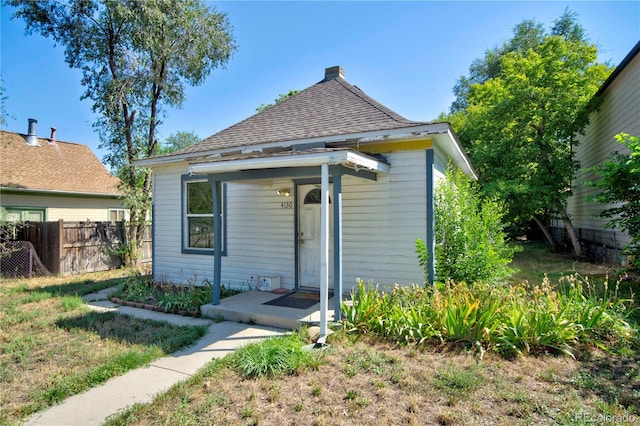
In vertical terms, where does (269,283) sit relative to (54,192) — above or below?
below

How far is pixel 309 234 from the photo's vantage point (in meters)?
6.82

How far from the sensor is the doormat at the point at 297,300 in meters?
5.79

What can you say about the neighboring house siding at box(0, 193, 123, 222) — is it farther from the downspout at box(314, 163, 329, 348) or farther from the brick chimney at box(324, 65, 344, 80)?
the downspout at box(314, 163, 329, 348)

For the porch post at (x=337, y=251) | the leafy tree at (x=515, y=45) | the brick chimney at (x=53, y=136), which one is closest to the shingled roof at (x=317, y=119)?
the porch post at (x=337, y=251)

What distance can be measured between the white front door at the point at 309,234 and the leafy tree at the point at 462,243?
6.77 ft

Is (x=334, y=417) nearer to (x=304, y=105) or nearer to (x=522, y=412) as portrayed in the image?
(x=522, y=412)

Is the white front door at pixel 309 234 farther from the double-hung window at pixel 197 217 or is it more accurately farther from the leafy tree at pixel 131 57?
the leafy tree at pixel 131 57

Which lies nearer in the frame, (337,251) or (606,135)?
(337,251)

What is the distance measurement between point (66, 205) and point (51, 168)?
1871 millimetres

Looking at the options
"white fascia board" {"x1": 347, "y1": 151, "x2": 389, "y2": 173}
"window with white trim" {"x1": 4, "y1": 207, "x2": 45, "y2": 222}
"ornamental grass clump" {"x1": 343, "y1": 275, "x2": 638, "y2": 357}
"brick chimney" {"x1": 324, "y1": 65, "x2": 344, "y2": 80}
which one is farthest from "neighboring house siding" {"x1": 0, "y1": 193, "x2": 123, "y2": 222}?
"ornamental grass clump" {"x1": 343, "y1": 275, "x2": 638, "y2": 357}

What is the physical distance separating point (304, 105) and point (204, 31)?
7.44m

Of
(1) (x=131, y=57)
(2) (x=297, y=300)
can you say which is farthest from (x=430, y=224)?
(1) (x=131, y=57)

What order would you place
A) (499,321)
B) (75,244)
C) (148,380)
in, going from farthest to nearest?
(75,244) < (499,321) < (148,380)

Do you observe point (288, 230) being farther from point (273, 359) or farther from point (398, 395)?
point (398, 395)
